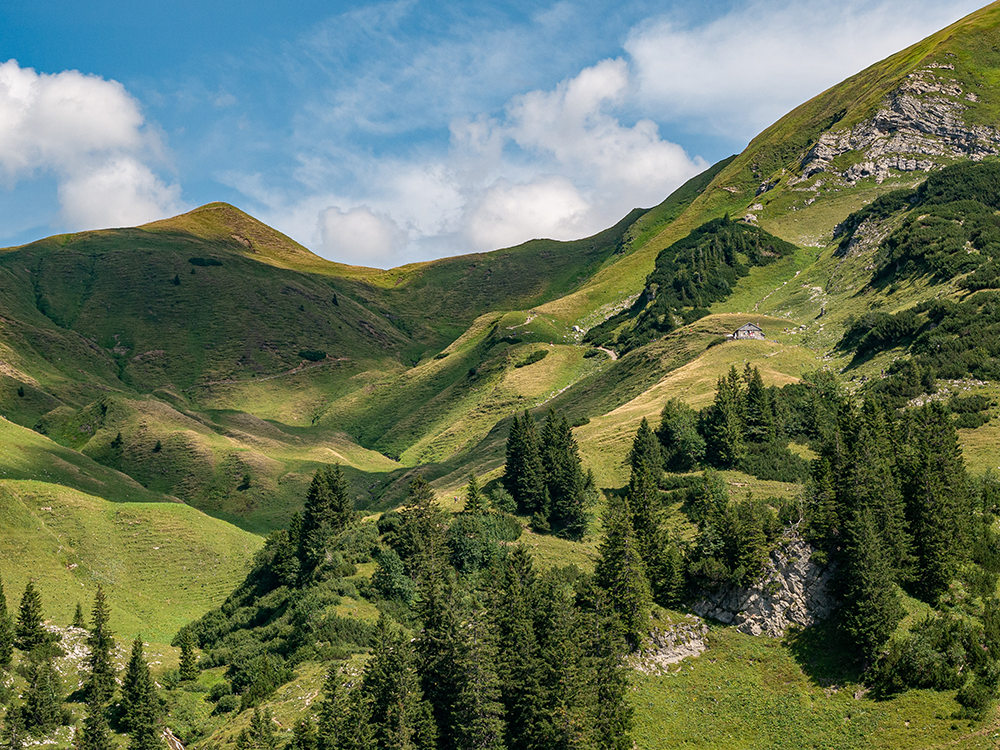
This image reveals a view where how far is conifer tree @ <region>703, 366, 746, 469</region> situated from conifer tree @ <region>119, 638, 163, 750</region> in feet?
189

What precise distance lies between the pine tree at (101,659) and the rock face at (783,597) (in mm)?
47618

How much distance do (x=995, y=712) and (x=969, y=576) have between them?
12224 millimetres

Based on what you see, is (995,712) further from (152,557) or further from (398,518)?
(152,557)

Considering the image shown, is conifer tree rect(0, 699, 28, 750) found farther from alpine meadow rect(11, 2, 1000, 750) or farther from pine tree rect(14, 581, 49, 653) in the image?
pine tree rect(14, 581, 49, 653)

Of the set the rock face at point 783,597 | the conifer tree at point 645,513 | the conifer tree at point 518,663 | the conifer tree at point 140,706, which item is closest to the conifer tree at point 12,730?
the conifer tree at point 140,706

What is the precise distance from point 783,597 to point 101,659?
54.3 meters

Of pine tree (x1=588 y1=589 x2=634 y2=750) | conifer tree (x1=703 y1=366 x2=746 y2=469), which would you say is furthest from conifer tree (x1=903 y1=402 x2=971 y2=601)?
pine tree (x1=588 y1=589 x2=634 y2=750)

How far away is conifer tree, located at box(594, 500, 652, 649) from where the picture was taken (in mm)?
52156

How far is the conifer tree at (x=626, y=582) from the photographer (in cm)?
5216

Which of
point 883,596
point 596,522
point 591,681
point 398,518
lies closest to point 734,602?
point 883,596

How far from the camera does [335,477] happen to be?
3110 inches

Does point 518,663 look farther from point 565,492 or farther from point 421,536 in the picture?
point 565,492

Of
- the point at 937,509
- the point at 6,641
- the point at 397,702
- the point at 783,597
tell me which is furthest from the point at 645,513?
the point at 6,641

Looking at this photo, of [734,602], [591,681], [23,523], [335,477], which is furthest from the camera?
[23,523]
